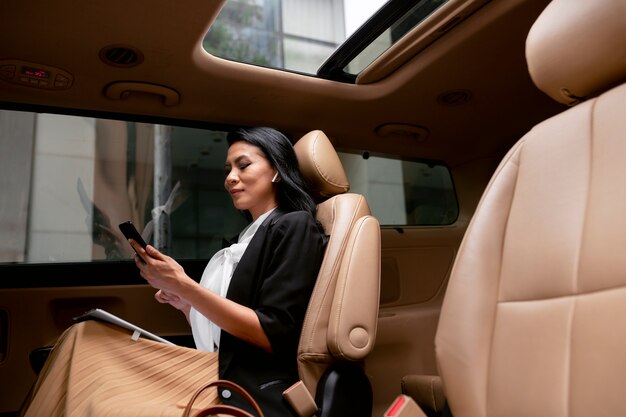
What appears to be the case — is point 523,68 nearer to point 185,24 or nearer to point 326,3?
point 326,3

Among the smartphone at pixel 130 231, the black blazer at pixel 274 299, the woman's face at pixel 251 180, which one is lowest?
the black blazer at pixel 274 299

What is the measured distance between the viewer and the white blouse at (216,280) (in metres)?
1.70

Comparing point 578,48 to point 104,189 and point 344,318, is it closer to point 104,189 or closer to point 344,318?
point 344,318

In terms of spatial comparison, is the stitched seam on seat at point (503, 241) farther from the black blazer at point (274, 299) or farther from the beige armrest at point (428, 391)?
the black blazer at point (274, 299)

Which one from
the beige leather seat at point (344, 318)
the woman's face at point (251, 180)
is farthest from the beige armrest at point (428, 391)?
the woman's face at point (251, 180)

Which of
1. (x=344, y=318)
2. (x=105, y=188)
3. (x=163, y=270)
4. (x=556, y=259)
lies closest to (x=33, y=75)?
(x=105, y=188)

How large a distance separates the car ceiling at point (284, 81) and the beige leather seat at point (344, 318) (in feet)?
2.44

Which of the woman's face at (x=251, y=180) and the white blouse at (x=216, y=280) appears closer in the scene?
the white blouse at (x=216, y=280)

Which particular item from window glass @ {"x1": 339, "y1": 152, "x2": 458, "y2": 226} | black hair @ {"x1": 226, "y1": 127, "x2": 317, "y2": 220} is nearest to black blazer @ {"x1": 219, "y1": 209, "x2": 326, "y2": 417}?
black hair @ {"x1": 226, "y1": 127, "x2": 317, "y2": 220}

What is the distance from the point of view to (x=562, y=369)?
89 cm

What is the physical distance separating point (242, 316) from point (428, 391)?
0.57 metres

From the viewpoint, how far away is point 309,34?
7.10 ft

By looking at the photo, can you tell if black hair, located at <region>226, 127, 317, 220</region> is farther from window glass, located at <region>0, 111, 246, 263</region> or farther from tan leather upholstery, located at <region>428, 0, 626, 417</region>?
tan leather upholstery, located at <region>428, 0, 626, 417</region>

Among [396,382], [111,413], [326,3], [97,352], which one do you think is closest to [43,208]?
[97,352]
